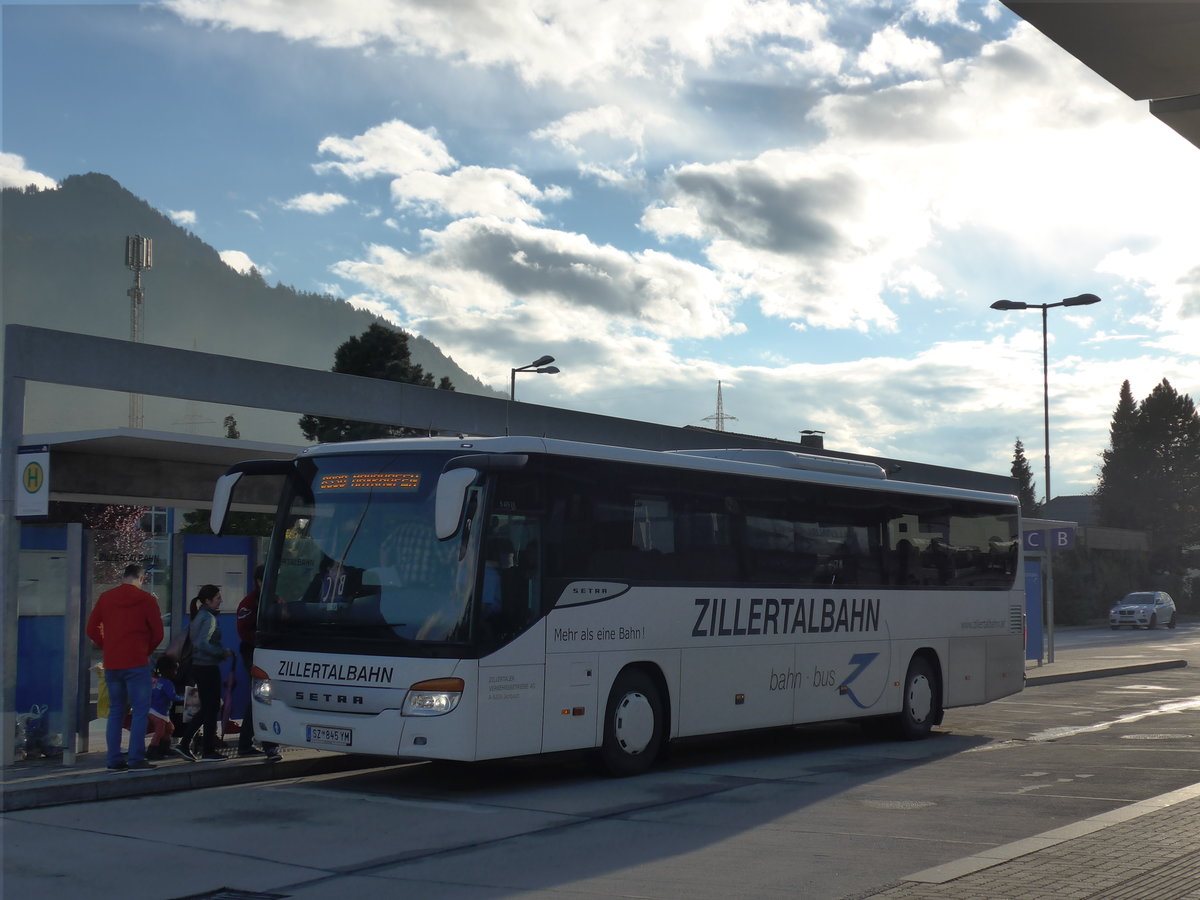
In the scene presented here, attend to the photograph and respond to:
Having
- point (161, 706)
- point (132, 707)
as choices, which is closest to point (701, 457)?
point (161, 706)

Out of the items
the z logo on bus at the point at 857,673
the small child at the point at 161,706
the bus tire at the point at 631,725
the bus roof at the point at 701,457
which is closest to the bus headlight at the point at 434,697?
the bus tire at the point at 631,725

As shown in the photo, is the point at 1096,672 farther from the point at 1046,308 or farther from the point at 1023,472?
the point at 1023,472

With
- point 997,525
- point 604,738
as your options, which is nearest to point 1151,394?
point 997,525


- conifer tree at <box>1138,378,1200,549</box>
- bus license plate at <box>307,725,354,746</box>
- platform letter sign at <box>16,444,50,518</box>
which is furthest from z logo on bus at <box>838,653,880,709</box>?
conifer tree at <box>1138,378,1200,549</box>

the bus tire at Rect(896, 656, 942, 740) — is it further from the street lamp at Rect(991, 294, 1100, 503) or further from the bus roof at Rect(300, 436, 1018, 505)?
the street lamp at Rect(991, 294, 1100, 503)

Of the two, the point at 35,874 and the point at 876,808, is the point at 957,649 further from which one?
the point at 35,874

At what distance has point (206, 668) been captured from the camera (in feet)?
42.3

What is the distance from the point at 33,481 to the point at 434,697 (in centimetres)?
420

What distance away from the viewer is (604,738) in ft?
41.3

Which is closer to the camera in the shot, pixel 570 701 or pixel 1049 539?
pixel 570 701

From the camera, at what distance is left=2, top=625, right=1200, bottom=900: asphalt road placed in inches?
319

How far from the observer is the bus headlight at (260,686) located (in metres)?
12.1

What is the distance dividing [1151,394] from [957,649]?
98.4 metres

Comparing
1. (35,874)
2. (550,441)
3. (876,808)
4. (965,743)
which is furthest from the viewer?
(965,743)
